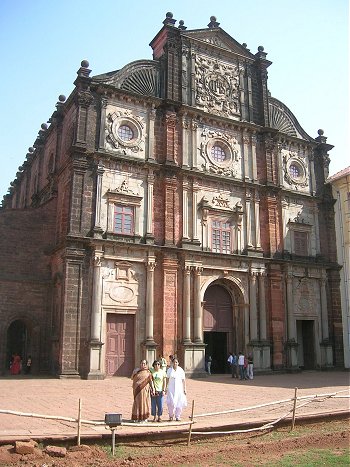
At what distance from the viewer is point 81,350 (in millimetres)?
21203

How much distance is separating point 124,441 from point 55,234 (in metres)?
16.1

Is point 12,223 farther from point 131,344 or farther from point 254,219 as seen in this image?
point 254,219

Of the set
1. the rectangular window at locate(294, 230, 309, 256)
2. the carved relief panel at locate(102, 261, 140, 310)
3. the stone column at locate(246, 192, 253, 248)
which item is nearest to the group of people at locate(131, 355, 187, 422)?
the carved relief panel at locate(102, 261, 140, 310)

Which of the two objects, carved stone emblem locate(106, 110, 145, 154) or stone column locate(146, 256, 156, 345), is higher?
carved stone emblem locate(106, 110, 145, 154)

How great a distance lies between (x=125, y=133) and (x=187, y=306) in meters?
9.44

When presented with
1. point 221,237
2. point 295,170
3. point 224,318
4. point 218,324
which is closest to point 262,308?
point 224,318

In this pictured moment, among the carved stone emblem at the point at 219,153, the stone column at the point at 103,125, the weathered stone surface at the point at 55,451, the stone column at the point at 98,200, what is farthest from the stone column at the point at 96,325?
the weathered stone surface at the point at 55,451

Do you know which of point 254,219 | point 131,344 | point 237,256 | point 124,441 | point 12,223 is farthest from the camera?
point 254,219

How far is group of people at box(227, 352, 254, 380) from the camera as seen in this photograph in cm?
2280

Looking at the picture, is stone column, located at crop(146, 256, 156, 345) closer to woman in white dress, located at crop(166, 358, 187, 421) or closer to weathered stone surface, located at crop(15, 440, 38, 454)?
woman in white dress, located at crop(166, 358, 187, 421)

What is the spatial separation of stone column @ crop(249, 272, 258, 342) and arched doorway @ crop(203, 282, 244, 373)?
0.49m

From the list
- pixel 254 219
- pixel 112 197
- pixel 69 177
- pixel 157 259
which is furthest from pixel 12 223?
pixel 254 219

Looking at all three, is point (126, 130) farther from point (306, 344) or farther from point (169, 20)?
point (306, 344)

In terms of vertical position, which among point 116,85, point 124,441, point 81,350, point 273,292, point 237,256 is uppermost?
point 116,85
